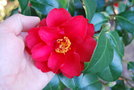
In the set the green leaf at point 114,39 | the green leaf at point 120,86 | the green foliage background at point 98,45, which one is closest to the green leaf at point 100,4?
the green foliage background at point 98,45

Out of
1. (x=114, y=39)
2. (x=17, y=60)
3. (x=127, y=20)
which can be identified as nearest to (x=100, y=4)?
(x=127, y=20)

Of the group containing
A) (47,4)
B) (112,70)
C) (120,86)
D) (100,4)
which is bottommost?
(120,86)

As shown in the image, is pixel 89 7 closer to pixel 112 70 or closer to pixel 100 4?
pixel 112 70

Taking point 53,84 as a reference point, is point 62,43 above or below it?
above

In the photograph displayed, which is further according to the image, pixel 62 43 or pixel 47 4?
pixel 47 4

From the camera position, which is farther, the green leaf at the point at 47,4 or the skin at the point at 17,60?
the green leaf at the point at 47,4

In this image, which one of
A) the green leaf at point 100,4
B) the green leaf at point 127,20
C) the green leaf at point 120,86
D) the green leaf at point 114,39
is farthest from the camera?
the green leaf at point 120,86

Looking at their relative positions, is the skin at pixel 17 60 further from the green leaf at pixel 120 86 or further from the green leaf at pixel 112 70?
the green leaf at pixel 120 86
